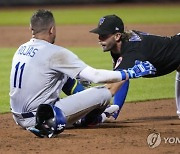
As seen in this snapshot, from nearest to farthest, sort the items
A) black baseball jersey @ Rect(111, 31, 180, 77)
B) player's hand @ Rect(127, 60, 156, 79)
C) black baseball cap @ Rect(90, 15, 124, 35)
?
1. player's hand @ Rect(127, 60, 156, 79)
2. black baseball jersey @ Rect(111, 31, 180, 77)
3. black baseball cap @ Rect(90, 15, 124, 35)

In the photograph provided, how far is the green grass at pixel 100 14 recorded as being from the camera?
933 inches

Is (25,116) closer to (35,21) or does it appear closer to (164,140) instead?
(35,21)

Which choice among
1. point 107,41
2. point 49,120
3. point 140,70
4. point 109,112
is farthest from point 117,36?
point 49,120

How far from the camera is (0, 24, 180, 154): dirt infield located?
18.3 feet

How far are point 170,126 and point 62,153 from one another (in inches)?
77.5

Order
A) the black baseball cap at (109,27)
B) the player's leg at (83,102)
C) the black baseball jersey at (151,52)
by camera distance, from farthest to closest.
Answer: the black baseball cap at (109,27)
the black baseball jersey at (151,52)
the player's leg at (83,102)

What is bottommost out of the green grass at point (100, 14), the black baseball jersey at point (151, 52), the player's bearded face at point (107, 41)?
the green grass at point (100, 14)

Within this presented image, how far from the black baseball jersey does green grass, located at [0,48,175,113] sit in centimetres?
210

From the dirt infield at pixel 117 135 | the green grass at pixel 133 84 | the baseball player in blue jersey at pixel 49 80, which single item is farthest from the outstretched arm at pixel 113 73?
the green grass at pixel 133 84

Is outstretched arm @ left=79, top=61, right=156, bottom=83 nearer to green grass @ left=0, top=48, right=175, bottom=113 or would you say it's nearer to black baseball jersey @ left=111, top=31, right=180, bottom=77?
black baseball jersey @ left=111, top=31, right=180, bottom=77

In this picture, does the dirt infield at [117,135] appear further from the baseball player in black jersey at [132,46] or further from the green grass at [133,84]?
the baseball player in black jersey at [132,46]

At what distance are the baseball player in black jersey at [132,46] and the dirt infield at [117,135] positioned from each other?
70 centimetres

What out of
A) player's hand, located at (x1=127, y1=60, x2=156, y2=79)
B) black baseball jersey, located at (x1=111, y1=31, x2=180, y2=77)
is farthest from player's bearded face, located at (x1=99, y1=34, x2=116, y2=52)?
player's hand, located at (x1=127, y1=60, x2=156, y2=79)

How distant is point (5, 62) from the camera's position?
13.3 m
